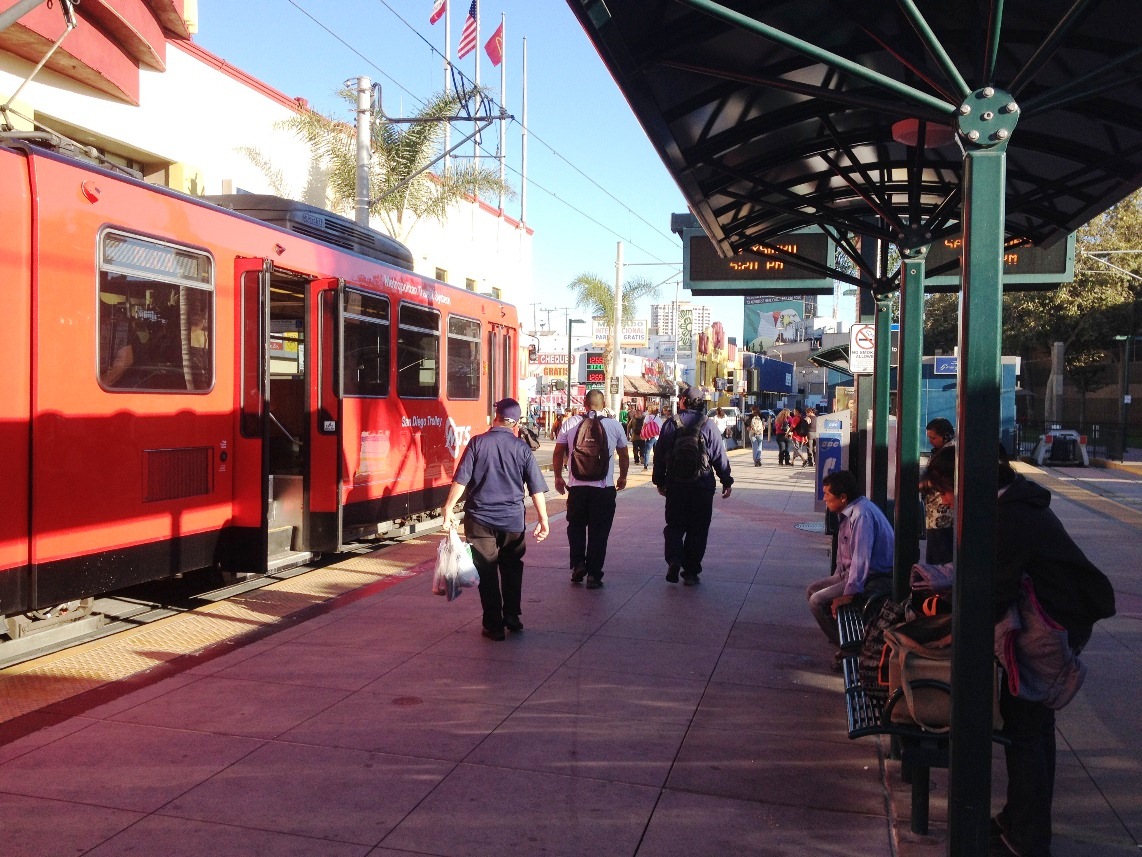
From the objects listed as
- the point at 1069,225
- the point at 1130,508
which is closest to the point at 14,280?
the point at 1069,225

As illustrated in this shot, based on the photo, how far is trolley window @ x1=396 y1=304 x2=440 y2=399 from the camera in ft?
36.0

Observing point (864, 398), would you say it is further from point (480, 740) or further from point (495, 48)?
point (495, 48)

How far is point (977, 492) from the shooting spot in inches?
140

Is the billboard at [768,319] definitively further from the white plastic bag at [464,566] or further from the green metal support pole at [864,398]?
the white plastic bag at [464,566]

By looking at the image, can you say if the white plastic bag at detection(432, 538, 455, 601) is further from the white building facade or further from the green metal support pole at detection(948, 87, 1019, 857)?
the white building facade

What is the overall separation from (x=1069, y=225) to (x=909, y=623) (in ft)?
16.6

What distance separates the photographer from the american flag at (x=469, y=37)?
79.6 feet

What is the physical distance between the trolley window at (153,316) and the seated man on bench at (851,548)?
4.51 metres

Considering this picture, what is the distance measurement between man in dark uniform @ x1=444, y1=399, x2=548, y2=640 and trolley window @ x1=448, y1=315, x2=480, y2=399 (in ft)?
17.7

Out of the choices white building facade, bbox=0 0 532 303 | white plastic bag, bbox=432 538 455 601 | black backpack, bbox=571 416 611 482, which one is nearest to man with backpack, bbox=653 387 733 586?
black backpack, bbox=571 416 611 482

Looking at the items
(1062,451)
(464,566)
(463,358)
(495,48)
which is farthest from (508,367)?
(1062,451)

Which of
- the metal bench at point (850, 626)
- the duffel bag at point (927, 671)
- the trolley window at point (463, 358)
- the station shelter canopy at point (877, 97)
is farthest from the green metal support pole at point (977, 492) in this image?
the trolley window at point (463, 358)

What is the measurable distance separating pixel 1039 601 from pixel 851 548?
90.9 inches

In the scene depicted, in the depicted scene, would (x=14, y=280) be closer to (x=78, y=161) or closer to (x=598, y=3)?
(x=78, y=161)
